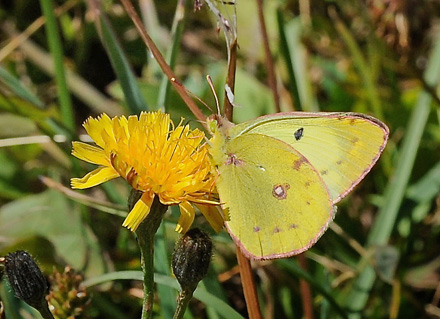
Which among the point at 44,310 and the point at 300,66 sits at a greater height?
the point at 300,66

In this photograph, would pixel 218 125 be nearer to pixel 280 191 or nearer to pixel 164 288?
pixel 280 191

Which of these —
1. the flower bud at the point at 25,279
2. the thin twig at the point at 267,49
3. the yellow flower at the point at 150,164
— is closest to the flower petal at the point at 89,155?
the yellow flower at the point at 150,164

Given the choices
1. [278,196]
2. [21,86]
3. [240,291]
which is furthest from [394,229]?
[21,86]

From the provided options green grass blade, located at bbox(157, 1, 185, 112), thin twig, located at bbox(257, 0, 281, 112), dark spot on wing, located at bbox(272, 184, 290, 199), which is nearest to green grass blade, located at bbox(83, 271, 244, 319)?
dark spot on wing, located at bbox(272, 184, 290, 199)

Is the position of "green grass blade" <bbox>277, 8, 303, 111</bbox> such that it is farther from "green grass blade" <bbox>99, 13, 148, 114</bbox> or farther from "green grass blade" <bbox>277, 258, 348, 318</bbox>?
"green grass blade" <bbox>277, 258, 348, 318</bbox>

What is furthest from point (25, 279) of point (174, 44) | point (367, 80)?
point (367, 80)

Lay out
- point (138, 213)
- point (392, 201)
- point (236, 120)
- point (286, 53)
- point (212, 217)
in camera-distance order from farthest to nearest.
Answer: point (236, 120) < point (286, 53) < point (392, 201) < point (212, 217) < point (138, 213)

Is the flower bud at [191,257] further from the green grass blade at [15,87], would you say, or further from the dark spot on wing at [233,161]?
the green grass blade at [15,87]
